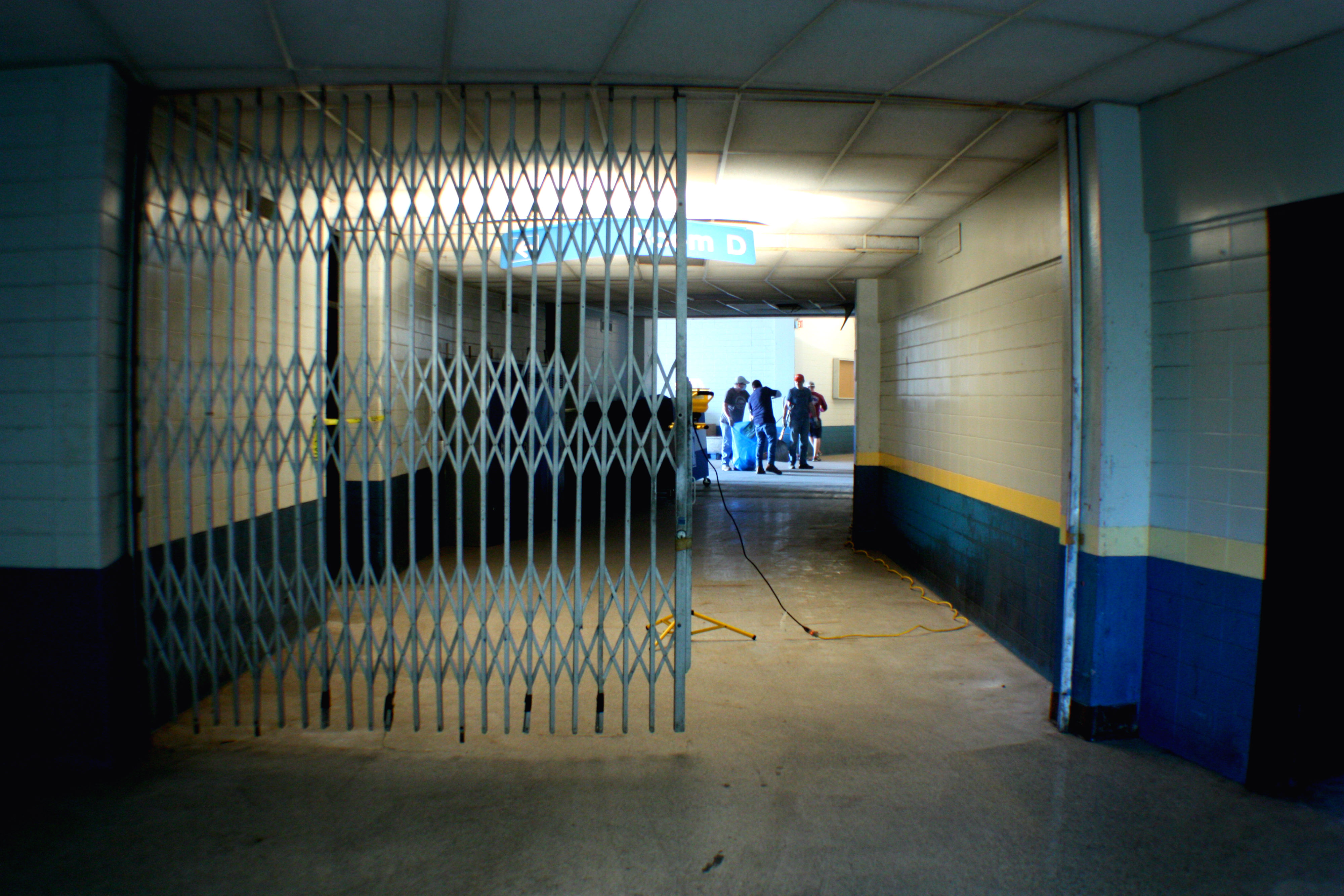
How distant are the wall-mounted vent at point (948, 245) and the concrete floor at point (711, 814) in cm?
304

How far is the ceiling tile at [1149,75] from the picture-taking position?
284 centimetres

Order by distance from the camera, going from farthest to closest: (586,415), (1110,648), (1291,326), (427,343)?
(586,415) → (427,343) → (1110,648) → (1291,326)

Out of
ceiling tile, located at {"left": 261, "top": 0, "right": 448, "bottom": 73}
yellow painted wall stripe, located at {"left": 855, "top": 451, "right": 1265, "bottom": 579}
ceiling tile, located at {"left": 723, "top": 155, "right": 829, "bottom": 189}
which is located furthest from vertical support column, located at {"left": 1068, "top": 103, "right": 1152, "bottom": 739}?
ceiling tile, located at {"left": 261, "top": 0, "right": 448, "bottom": 73}

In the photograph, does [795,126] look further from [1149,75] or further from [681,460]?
[681,460]

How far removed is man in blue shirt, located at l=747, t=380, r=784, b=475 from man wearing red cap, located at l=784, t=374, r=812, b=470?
1.46 feet

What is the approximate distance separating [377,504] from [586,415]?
4238 millimetres

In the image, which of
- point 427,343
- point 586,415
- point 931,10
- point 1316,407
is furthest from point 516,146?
point 586,415

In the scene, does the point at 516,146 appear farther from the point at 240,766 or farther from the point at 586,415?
the point at 586,415

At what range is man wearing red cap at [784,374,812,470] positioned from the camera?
14.1 metres

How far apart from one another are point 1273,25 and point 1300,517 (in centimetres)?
179

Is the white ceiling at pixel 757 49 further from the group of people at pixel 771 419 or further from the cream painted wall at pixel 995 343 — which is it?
the group of people at pixel 771 419

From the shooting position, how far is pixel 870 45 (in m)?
2.79

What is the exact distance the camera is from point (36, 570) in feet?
10.2

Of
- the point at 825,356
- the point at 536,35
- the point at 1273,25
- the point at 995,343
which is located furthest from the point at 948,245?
the point at 825,356
